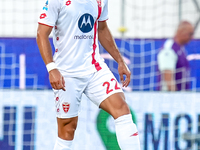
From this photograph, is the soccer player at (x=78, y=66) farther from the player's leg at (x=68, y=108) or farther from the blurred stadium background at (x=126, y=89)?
the blurred stadium background at (x=126, y=89)

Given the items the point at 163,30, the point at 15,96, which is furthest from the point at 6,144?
the point at 163,30

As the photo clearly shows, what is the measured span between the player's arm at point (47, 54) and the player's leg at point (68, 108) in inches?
11.3

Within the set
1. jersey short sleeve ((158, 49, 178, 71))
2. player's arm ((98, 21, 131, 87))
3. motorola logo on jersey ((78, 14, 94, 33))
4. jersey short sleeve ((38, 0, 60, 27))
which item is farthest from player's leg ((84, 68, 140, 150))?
jersey short sleeve ((158, 49, 178, 71))

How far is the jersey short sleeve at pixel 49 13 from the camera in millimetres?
3225

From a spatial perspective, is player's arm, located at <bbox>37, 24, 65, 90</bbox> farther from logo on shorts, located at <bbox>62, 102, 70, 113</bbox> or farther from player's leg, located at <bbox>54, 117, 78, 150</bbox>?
player's leg, located at <bbox>54, 117, 78, 150</bbox>

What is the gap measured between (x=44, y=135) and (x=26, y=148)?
0.26 metres

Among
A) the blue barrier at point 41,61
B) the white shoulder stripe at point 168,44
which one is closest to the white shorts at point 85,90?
the white shoulder stripe at point 168,44

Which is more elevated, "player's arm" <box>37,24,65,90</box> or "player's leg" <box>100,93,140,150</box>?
"player's arm" <box>37,24,65,90</box>

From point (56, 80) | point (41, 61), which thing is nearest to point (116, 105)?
point (56, 80)

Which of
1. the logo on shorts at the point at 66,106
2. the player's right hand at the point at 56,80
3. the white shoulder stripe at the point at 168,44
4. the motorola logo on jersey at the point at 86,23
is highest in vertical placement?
the motorola logo on jersey at the point at 86,23

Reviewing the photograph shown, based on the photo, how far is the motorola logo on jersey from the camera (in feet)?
11.0

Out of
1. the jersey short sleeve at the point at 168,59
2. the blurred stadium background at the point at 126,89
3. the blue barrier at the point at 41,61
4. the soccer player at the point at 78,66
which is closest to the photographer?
the soccer player at the point at 78,66

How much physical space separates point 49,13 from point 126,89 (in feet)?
8.92

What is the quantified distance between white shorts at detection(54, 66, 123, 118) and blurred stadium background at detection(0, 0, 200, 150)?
5.08ft
